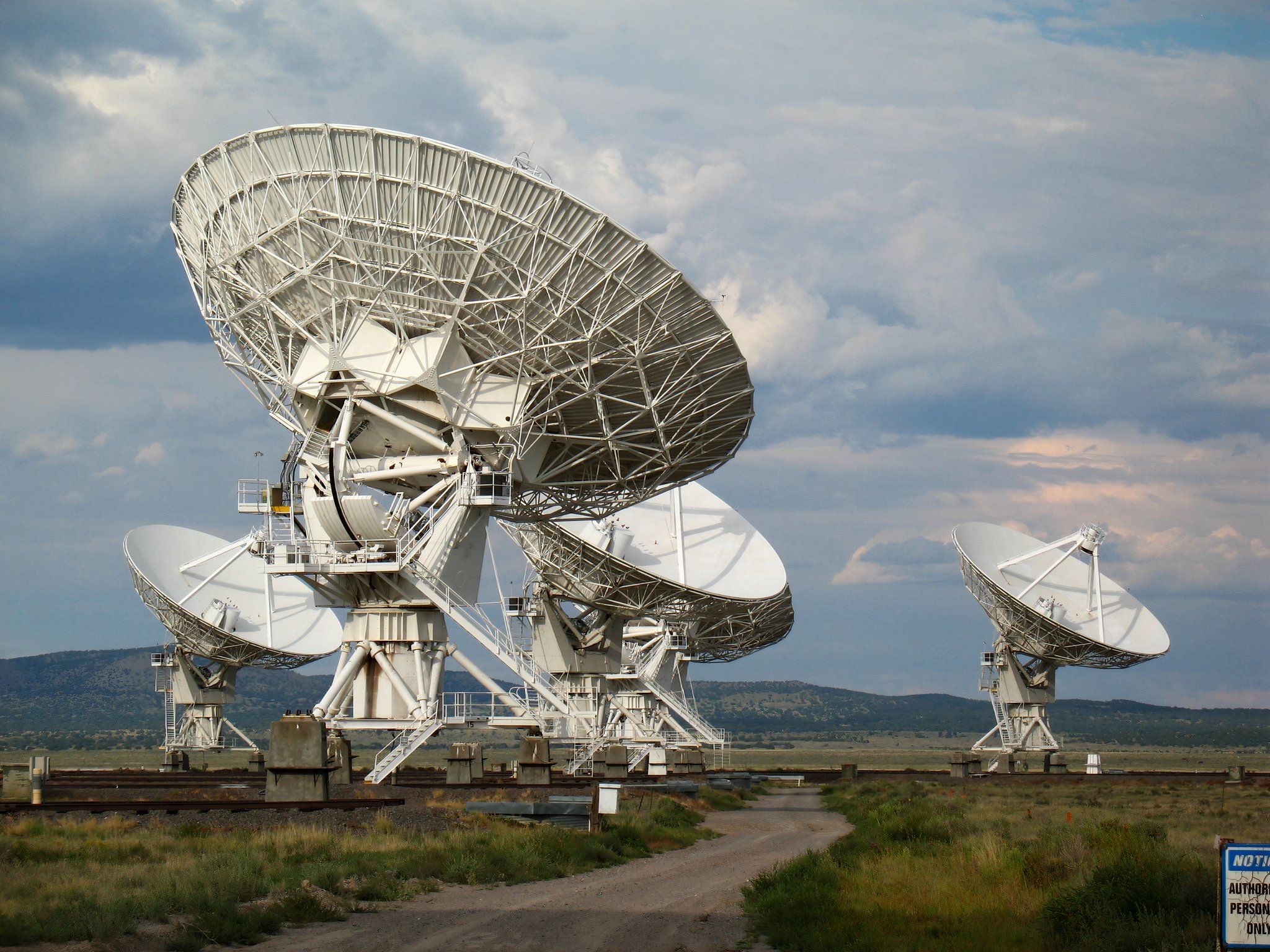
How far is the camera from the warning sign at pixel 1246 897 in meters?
9.12

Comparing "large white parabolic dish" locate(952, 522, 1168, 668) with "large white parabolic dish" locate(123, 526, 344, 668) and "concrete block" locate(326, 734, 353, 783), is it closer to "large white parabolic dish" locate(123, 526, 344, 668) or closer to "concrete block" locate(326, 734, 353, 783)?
"large white parabolic dish" locate(123, 526, 344, 668)

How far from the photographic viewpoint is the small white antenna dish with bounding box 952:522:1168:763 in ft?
177

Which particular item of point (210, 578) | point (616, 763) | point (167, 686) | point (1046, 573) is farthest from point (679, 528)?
point (167, 686)

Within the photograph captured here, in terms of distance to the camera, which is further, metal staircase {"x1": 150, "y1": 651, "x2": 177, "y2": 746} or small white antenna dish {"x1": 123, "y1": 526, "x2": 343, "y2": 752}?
metal staircase {"x1": 150, "y1": 651, "x2": 177, "y2": 746}

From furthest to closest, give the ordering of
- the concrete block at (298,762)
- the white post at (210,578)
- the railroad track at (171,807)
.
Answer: the white post at (210,578)
the concrete block at (298,762)
the railroad track at (171,807)

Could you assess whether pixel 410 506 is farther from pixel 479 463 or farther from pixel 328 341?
pixel 328 341

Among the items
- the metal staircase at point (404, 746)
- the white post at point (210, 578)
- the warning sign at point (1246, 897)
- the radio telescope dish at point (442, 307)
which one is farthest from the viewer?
the white post at point (210, 578)

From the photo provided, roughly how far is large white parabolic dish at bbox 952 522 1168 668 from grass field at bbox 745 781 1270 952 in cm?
2654

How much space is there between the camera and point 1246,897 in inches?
361

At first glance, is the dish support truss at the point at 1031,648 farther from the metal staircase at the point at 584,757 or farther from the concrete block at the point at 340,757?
the concrete block at the point at 340,757

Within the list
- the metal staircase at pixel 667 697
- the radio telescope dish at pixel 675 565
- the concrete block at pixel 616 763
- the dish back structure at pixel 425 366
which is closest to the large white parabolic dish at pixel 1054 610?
the radio telescope dish at pixel 675 565

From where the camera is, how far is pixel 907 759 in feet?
363

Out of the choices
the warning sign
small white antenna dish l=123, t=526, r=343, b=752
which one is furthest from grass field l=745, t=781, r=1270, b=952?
small white antenna dish l=123, t=526, r=343, b=752

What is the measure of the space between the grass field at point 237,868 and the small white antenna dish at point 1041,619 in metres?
34.2
